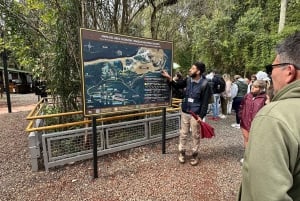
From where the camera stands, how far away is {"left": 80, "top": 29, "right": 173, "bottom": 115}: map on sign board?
120 inches

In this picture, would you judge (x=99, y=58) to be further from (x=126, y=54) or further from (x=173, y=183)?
(x=173, y=183)

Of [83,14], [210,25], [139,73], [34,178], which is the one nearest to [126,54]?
[139,73]

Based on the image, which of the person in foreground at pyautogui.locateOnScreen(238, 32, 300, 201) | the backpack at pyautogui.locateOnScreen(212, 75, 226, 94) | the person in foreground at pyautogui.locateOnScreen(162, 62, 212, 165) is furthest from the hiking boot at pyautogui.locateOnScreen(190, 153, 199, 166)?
the backpack at pyautogui.locateOnScreen(212, 75, 226, 94)

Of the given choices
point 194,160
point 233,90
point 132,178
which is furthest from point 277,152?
point 233,90

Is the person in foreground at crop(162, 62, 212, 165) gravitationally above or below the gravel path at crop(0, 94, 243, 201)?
above

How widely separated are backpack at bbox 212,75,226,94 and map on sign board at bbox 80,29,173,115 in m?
3.41

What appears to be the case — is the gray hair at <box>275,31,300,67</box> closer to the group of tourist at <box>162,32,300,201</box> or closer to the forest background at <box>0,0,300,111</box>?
the group of tourist at <box>162,32,300,201</box>

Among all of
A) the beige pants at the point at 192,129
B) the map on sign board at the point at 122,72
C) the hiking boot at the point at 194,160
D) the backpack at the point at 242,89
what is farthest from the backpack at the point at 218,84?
the hiking boot at the point at 194,160

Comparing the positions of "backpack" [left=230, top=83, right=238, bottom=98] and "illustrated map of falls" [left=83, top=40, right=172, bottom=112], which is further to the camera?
"backpack" [left=230, top=83, right=238, bottom=98]

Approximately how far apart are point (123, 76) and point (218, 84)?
4524mm

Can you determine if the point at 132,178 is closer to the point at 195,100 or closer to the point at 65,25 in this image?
the point at 195,100

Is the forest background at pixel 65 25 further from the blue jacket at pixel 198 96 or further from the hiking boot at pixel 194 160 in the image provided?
the hiking boot at pixel 194 160

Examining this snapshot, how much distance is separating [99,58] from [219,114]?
6.22 meters

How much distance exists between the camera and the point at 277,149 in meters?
0.87
